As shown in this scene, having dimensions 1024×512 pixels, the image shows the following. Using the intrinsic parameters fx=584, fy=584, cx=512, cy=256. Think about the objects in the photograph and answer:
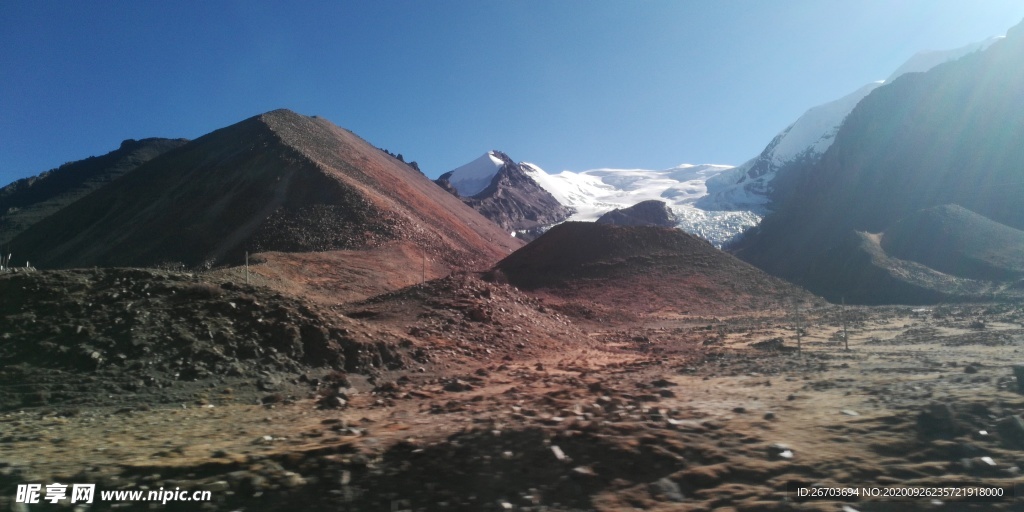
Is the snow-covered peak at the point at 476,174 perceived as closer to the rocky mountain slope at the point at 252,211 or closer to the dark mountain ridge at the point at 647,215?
the dark mountain ridge at the point at 647,215

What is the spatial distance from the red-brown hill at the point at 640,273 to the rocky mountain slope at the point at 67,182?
2664 inches

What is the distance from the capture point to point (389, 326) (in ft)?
50.7

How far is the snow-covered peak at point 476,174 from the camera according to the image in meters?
158

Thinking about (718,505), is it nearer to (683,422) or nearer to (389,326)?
(683,422)

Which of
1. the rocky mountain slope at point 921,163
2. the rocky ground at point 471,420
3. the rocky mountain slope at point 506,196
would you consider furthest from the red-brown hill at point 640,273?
the rocky mountain slope at point 506,196

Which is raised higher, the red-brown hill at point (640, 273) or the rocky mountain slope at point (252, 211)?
the rocky mountain slope at point (252, 211)

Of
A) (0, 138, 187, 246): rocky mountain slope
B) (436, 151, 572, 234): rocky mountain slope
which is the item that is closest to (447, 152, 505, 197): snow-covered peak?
(436, 151, 572, 234): rocky mountain slope

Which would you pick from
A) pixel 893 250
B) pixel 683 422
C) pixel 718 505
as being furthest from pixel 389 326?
pixel 893 250

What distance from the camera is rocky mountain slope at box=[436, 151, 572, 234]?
111 m

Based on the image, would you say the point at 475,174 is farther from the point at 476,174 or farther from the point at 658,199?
the point at 658,199

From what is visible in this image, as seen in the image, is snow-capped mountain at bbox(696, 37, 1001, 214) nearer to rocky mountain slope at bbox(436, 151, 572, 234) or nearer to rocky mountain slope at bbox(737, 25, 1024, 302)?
rocky mountain slope at bbox(436, 151, 572, 234)

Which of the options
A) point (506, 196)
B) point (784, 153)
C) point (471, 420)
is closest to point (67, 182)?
point (506, 196)

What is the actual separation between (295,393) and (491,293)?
10.9 m

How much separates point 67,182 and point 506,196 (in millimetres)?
76258
